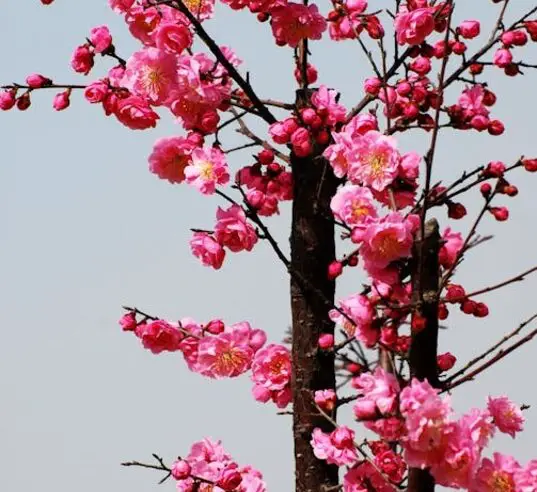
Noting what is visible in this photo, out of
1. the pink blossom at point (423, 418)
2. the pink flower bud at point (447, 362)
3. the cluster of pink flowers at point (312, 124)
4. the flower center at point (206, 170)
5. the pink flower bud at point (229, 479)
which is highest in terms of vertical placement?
the cluster of pink flowers at point (312, 124)

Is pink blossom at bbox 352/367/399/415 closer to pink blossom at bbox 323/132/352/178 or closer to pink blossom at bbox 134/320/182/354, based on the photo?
pink blossom at bbox 323/132/352/178

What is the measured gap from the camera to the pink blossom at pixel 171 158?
3943mm

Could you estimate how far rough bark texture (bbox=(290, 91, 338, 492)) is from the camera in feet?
12.2

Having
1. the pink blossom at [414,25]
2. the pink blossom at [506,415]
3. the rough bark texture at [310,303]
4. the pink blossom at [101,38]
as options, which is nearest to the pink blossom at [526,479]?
the pink blossom at [506,415]

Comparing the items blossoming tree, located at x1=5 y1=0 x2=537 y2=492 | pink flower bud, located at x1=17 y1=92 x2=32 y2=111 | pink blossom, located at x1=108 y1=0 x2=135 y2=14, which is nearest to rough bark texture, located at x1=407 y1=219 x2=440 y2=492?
blossoming tree, located at x1=5 y1=0 x2=537 y2=492

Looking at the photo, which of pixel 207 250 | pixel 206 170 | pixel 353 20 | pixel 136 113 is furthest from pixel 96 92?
pixel 353 20

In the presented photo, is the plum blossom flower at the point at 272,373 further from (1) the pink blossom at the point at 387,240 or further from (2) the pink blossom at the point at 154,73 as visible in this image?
(2) the pink blossom at the point at 154,73

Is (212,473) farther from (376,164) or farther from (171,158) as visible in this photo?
(376,164)

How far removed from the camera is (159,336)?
4.00 meters

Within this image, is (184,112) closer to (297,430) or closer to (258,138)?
(258,138)

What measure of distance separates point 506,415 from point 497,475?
26cm

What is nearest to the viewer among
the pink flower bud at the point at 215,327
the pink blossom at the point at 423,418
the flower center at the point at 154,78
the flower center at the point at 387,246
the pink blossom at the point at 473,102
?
the pink blossom at the point at 423,418

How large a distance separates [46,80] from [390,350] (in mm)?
1716

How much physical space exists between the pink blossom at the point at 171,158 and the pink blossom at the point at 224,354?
1.83ft
